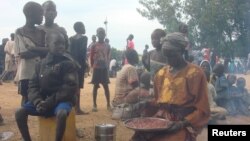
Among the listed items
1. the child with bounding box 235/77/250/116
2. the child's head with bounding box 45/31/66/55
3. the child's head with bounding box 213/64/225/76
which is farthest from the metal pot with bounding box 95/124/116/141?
the child with bounding box 235/77/250/116

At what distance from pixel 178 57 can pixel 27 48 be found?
8.16 ft

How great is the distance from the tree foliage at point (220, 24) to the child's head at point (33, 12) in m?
6.93

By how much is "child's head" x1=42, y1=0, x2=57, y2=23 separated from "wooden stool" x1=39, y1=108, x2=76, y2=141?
167cm

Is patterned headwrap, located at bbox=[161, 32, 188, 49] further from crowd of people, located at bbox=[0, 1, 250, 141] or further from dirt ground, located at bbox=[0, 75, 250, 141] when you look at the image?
dirt ground, located at bbox=[0, 75, 250, 141]

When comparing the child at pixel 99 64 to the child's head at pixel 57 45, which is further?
the child at pixel 99 64

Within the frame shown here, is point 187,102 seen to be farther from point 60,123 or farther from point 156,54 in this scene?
point 156,54

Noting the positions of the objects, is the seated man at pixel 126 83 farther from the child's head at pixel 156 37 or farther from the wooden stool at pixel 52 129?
the wooden stool at pixel 52 129

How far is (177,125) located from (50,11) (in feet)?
10.4

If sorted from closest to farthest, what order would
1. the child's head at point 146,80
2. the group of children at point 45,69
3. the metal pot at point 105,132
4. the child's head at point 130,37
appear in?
1. the group of children at point 45,69
2. the metal pot at point 105,132
3. the child's head at point 146,80
4. the child's head at point 130,37

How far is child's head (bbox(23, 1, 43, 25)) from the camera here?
19.0 feet

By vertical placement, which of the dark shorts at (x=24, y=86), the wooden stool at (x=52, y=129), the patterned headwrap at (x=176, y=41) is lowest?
the wooden stool at (x=52, y=129)

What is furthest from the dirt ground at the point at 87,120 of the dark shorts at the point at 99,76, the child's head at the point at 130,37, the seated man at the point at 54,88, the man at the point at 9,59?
the child's head at the point at 130,37

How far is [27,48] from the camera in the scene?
5.77 metres

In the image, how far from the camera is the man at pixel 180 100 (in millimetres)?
3889
